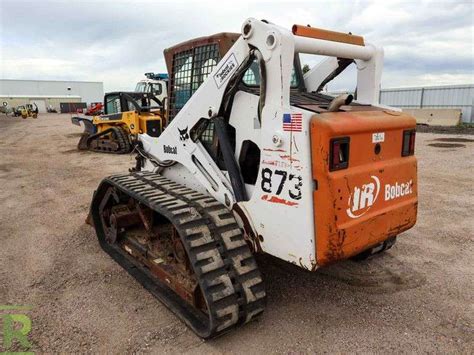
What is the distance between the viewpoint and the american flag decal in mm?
2625

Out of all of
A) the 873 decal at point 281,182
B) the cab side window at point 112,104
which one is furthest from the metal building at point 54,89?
the 873 decal at point 281,182

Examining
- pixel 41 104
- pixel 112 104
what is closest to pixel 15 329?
pixel 112 104

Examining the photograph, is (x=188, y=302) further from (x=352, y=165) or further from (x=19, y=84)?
(x=19, y=84)

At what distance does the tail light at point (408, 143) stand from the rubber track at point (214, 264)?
60.2 inches

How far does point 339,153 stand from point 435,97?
26877 millimetres

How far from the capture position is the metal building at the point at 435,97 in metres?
24.0

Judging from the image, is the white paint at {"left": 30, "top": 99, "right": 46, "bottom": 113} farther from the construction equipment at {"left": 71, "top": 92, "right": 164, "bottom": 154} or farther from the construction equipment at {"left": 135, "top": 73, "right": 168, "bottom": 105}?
the construction equipment at {"left": 71, "top": 92, "right": 164, "bottom": 154}

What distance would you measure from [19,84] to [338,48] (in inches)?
3540

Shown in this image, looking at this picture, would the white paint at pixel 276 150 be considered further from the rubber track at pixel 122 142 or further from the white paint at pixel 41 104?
the white paint at pixel 41 104

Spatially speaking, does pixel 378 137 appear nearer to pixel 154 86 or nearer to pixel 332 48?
pixel 332 48

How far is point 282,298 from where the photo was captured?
3562 millimetres

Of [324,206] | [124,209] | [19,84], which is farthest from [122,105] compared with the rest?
[19,84]

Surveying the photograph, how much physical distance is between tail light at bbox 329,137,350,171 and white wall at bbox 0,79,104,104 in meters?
85.8

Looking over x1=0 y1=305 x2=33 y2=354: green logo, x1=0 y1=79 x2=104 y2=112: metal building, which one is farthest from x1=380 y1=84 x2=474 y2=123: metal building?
x1=0 y1=79 x2=104 y2=112: metal building
